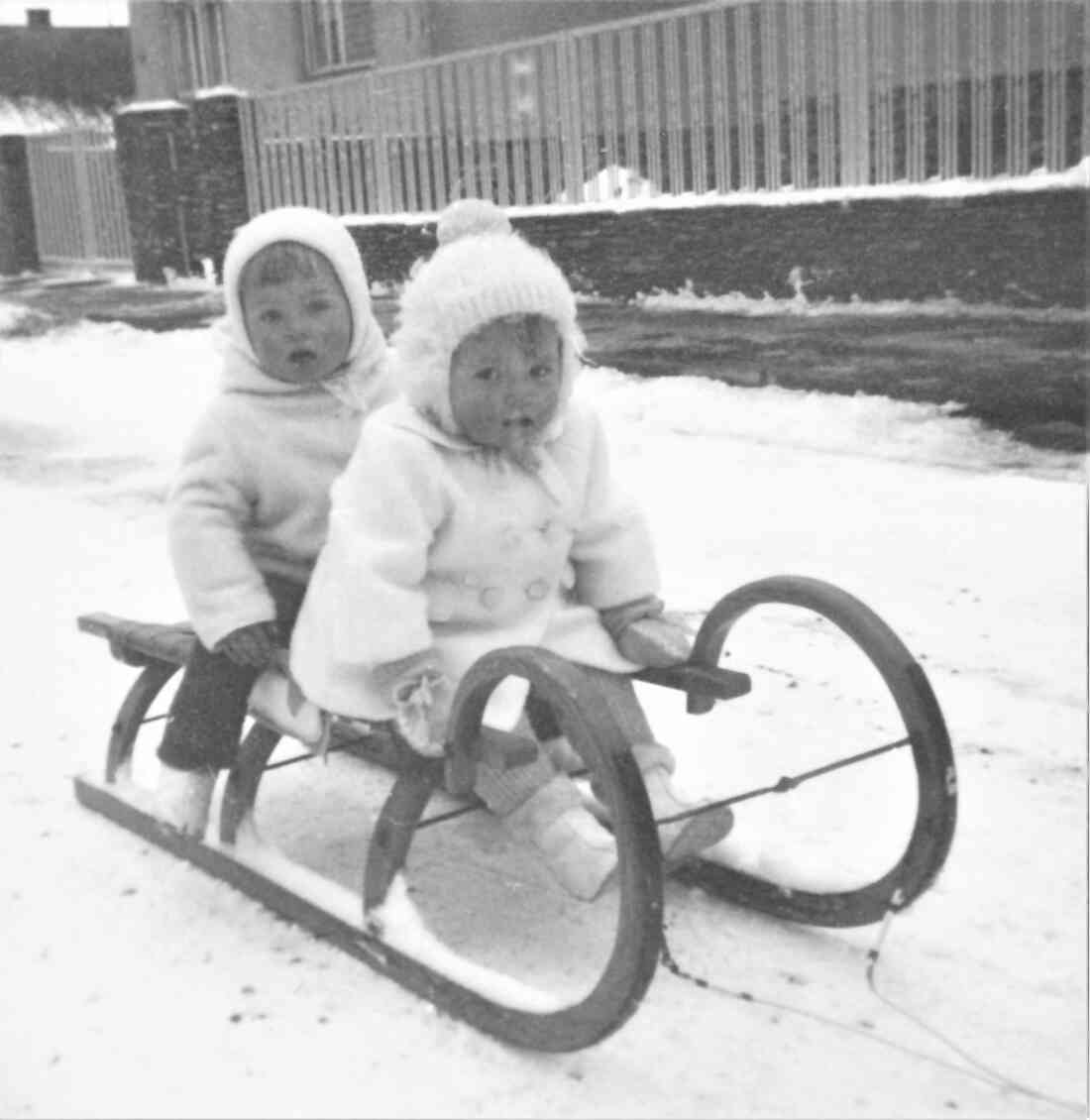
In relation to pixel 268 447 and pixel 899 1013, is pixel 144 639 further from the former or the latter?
pixel 899 1013

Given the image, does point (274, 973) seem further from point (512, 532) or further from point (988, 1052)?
point (988, 1052)

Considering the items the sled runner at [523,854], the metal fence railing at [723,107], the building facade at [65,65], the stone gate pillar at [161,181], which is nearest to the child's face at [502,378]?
the sled runner at [523,854]

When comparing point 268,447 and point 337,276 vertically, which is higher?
point 337,276

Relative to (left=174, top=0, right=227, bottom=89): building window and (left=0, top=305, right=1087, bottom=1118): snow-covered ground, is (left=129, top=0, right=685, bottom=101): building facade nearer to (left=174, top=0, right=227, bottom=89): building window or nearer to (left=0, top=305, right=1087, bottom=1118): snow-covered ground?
(left=174, top=0, right=227, bottom=89): building window

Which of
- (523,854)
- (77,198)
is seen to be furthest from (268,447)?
(77,198)

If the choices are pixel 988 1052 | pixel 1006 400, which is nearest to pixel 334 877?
pixel 988 1052

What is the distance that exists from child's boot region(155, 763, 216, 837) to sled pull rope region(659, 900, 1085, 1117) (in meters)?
0.95

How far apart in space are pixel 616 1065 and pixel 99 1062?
0.73 meters

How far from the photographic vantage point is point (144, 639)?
10.1 ft

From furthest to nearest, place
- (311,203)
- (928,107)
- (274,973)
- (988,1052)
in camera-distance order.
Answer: (311,203) < (928,107) < (274,973) < (988,1052)

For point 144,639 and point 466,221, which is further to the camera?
point 466,221

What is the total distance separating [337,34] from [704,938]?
1583 cm

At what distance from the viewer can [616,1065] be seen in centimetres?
216

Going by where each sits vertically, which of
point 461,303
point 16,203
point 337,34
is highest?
Result: point 337,34
